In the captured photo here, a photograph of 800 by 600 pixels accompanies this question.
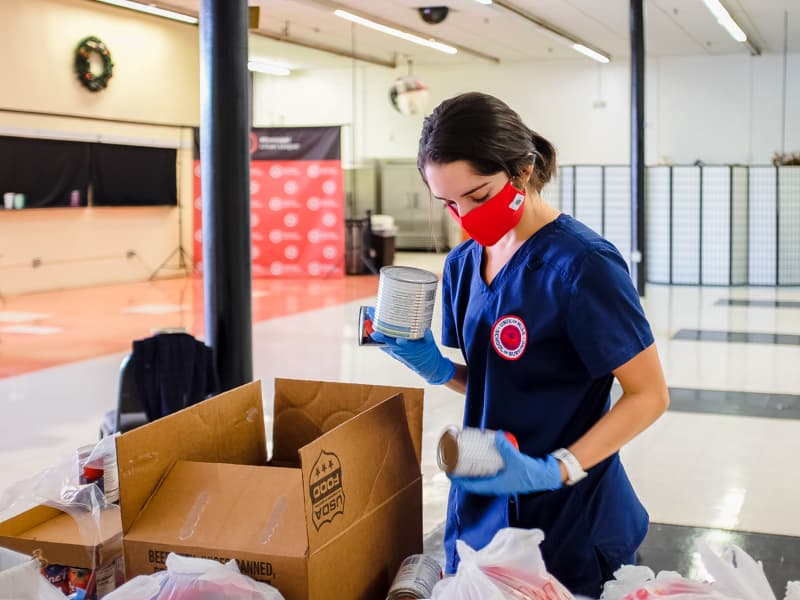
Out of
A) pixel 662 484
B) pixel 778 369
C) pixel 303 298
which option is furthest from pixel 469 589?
pixel 303 298

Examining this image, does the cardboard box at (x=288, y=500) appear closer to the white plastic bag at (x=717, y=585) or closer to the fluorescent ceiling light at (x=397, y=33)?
the white plastic bag at (x=717, y=585)

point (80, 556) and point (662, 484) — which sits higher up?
point (80, 556)

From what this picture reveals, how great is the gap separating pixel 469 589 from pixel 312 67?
60.5ft

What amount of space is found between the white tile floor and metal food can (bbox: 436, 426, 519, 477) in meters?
2.47

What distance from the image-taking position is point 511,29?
575 inches

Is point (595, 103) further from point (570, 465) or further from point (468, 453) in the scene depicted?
point (468, 453)

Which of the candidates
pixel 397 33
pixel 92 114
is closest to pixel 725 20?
pixel 397 33

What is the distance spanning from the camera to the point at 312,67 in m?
19.1

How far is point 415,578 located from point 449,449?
26 cm

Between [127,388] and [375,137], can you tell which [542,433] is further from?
[375,137]


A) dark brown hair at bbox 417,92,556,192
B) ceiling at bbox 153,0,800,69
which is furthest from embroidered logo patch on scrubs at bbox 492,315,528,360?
ceiling at bbox 153,0,800,69

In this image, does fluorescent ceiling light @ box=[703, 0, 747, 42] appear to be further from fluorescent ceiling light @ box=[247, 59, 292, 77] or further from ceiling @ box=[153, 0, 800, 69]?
fluorescent ceiling light @ box=[247, 59, 292, 77]

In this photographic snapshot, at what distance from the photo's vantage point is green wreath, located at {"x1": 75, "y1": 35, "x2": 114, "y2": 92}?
1289 centimetres

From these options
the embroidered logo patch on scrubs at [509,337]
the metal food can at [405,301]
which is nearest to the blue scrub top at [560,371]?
the embroidered logo patch on scrubs at [509,337]
